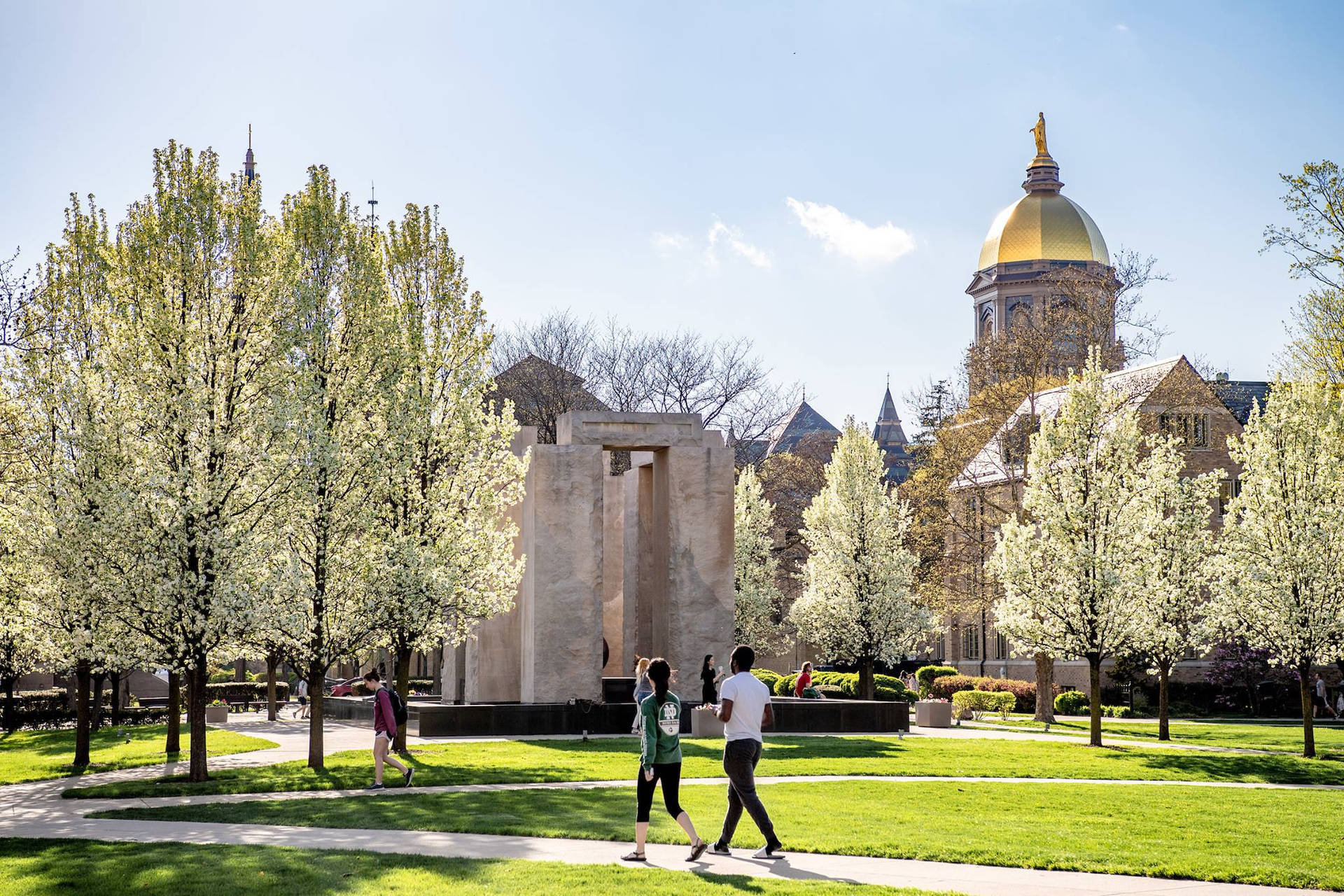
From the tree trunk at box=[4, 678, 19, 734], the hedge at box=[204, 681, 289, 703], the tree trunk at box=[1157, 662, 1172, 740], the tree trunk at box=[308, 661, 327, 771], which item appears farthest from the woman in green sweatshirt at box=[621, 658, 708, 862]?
the hedge at box=[204, 681, 289, 703]

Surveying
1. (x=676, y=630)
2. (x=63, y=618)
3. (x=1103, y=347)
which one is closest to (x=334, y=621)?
(x=63, y=618)

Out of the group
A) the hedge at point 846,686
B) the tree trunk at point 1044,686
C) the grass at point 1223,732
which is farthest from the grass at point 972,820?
the hedge at point 846,686

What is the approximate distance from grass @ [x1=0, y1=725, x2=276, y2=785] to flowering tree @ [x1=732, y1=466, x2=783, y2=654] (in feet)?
62.2

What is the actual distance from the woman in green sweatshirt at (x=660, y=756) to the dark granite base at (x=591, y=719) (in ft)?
47.0

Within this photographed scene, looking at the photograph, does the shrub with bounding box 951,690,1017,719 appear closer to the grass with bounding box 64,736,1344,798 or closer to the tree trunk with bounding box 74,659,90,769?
the grass with bounding box 64,736,1344,798

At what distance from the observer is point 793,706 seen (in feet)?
95.4

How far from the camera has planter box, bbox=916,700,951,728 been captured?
33.3m

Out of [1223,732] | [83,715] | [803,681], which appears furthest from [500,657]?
[1223,732]

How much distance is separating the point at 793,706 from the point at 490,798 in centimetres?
1347

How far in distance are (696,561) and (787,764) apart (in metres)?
9.45

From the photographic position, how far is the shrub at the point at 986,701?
1752 inches

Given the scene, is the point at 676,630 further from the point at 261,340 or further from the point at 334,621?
the point at 261,340

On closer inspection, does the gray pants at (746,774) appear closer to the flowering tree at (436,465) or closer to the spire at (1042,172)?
the flowering tree at (436,465)

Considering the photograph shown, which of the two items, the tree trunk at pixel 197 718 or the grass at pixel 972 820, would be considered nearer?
the grass at pixel 972 820
